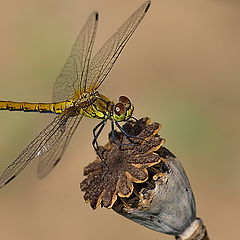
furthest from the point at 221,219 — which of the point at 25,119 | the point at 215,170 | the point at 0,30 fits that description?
the point at 0,30

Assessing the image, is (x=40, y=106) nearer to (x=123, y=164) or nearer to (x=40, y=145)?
(x=40, y=145)

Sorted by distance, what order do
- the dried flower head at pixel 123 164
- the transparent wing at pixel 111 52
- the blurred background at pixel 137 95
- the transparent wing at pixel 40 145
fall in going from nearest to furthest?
the dried flower head at pixel 123 164 < the transparent wing at pixel 40 145 < the transparent wing at pixel 111 52 < the blurred background at pixel 137 95

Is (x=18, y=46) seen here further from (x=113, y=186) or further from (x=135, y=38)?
(x=113, y=186)

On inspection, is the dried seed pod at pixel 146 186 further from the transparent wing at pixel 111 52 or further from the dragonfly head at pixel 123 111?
the transparent wing at pixel 111 52

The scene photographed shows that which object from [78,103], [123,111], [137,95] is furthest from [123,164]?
[137,95]

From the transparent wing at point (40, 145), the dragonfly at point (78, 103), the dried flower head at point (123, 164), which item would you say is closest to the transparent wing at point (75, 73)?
the dragonfly at point (78, 103)

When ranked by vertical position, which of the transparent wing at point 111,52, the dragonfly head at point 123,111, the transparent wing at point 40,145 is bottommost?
the dragonfly head at point 123,111
